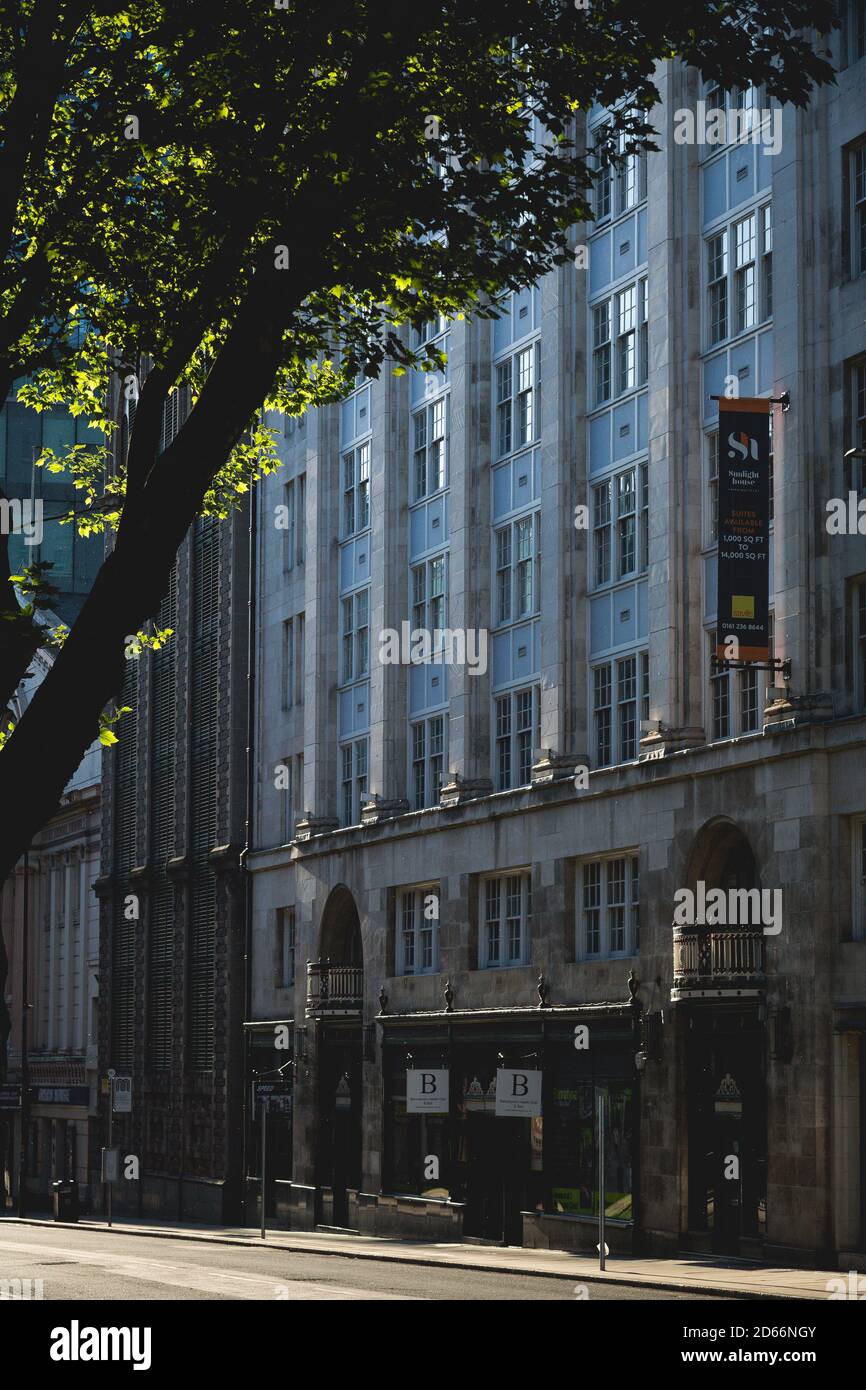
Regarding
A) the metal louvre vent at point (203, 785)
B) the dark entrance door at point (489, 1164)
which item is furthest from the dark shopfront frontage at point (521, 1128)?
the metal louvre vent at point (203, 785)

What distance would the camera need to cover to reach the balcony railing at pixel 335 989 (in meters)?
55.4

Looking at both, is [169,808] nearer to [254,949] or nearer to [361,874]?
[254,949]

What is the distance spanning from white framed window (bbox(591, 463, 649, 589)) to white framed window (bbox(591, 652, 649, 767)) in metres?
1.73

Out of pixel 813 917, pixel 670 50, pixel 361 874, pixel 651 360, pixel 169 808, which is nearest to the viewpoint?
pixel 670 50

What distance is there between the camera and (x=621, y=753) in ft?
146

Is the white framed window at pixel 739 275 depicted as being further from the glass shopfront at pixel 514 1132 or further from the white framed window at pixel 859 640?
the glass shopfront at pixel 514 1132

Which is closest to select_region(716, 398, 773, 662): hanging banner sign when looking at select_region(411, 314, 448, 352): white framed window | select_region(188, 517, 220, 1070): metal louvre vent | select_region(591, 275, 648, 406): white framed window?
select_region(591, 275, 648, 406): white framed window

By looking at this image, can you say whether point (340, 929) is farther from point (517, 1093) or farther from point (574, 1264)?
point (574, 1264)

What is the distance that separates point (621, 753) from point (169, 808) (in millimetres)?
30261

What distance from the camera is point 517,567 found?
1949 inches

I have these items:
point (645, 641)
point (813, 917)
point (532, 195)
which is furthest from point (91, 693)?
point (645, 641)

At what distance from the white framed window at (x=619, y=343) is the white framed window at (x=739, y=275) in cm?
235

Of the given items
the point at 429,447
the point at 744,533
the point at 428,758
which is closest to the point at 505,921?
the point at 428,758

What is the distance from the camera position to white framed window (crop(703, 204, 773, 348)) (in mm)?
40312
